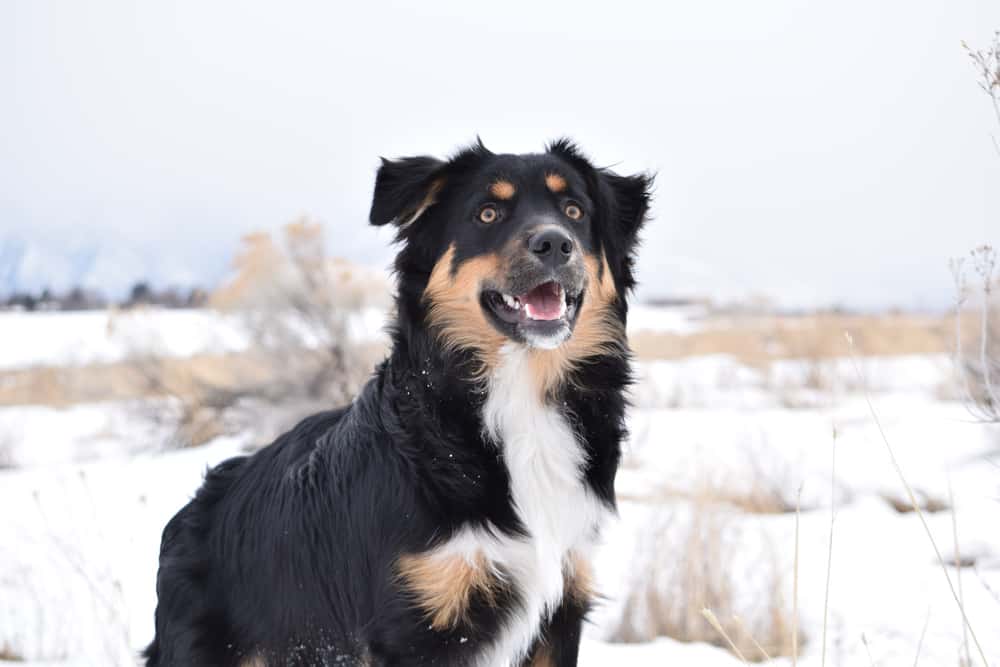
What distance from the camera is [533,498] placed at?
3.17 meters

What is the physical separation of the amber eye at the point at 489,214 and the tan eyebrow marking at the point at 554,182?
270mm

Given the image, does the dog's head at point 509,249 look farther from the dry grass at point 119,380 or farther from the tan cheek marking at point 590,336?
the dry grass at point 119,380

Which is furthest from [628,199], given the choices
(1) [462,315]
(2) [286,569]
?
(2) [286,569]

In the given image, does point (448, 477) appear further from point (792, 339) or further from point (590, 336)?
point (792, 339)

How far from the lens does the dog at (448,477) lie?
299cm

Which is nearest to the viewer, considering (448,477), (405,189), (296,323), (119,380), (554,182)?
(448,477)

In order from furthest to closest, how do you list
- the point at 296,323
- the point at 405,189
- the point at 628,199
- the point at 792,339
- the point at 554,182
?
the point at 792,339 < the point at 296,323 < the point at 628,199 < the point at 554,182 < the point at 405,189

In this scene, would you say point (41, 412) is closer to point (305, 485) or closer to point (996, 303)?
point (305, 485)

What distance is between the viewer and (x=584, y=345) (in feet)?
11.5

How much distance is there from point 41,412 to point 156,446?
2.11m

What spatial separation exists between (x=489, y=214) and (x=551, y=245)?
431 millimetres

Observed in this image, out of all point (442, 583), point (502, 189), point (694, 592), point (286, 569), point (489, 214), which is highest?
point (502, 189)

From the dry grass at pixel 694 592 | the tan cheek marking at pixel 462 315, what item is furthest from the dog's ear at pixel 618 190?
the dry grass at pixel 694 592

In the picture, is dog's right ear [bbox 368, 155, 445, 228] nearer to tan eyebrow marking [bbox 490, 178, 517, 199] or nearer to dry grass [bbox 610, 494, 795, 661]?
tan eyebrow marking [bbox 490, 178, 517, 199]
